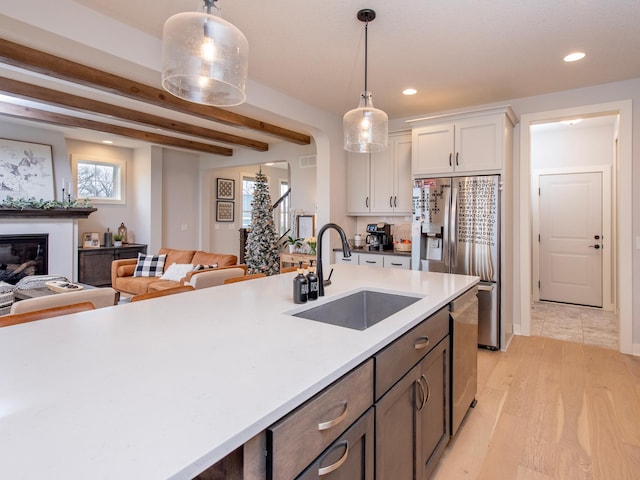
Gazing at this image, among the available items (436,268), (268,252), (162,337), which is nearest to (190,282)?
(268,252)

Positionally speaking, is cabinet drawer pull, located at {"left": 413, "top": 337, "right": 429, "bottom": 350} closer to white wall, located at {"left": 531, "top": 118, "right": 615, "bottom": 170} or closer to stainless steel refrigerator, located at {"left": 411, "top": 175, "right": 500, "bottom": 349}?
stainless steel refrigerator, located at {"left": 411, "top": 175, "right": 500, "bottom": 349}

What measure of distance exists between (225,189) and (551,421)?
739 cm

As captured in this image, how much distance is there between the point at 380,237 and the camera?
4.80m

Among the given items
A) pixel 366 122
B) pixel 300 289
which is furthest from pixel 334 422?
pixel 366 122

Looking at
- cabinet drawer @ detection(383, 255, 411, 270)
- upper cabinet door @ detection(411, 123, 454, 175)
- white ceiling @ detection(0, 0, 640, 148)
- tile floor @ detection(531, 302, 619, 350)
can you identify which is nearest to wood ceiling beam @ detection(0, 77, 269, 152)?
white ceiling @ detection(0, 0, 640, 148)

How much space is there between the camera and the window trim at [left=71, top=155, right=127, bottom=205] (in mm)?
6363

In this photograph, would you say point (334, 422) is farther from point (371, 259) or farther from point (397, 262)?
point (371, 259)

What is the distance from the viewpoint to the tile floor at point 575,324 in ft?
13.1

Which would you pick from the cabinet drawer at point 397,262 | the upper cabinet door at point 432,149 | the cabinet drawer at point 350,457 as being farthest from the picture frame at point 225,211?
the cabinet drawer at point 350,457

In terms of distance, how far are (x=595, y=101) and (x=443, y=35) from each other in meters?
2.13

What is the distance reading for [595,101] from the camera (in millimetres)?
3666

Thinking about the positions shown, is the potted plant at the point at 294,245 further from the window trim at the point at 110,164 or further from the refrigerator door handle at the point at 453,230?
the window trim at the point at 110,164

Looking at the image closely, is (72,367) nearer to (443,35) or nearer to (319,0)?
(319,0)

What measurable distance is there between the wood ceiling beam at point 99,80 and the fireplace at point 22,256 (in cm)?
333
